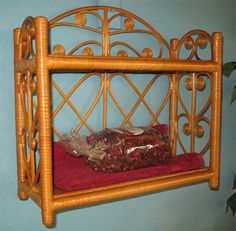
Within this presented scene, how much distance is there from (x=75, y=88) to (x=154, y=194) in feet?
1.63

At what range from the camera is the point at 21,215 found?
2.99 ft

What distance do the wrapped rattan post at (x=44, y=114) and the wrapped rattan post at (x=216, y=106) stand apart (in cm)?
48

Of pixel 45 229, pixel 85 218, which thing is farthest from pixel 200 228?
pixel 45 229

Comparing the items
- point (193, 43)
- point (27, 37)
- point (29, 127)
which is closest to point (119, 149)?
point (29, 127)

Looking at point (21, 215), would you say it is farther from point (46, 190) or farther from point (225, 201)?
point (225, 201)

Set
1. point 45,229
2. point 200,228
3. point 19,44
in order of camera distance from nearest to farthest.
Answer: point 19,44, point 45,229, point 200,228

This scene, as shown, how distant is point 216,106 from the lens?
91 centimetres

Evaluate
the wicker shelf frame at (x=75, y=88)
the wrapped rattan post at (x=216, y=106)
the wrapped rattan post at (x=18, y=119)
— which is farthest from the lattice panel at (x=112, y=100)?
the wrapped rattan post at (x=216, y=106)

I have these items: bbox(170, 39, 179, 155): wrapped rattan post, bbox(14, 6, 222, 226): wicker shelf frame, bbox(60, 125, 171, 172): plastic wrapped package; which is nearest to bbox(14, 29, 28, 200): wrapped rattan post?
bbox(14, 6, 222, 226): wicker shelf frame

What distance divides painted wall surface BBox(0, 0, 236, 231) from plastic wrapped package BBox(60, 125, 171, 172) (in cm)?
20

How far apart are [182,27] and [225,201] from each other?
29.3 inches

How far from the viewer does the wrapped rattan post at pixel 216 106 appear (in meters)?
0.90

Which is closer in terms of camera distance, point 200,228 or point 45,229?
point 45,229

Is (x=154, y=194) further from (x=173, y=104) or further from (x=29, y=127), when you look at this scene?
(x=29, y=127)
